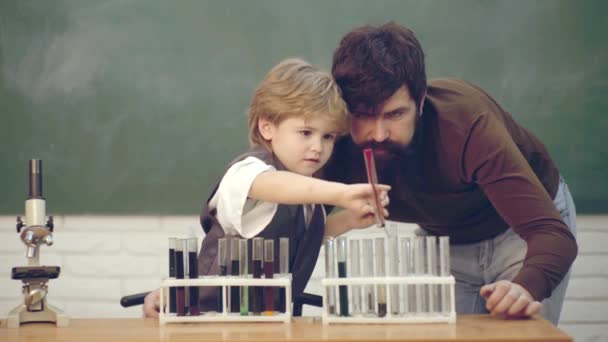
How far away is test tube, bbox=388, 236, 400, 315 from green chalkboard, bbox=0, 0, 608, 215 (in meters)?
1.24

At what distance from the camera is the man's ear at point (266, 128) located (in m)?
1.91

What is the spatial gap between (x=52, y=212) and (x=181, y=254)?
4.15 feet

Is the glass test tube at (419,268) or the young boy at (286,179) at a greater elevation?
the young boy at (286,179)

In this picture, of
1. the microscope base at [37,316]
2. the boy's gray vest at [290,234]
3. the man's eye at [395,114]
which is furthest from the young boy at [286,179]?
the microscope base at [37,316]

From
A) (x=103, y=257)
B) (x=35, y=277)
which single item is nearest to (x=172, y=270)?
(x=35, y=277)

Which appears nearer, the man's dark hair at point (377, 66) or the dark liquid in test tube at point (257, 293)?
Result: the dark liquid in test tube at point (257, 293)

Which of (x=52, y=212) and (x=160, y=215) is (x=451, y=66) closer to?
(x=160, y=215)

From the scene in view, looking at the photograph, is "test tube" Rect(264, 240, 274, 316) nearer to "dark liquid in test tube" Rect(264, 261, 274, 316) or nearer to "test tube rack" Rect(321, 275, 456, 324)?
"dark liquid in test tube" Rect(264, 261, 274, 316)

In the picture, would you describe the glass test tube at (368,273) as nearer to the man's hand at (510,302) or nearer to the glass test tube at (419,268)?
the glass test tube at (419,268)

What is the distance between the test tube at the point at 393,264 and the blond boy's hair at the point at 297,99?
1.35 feet

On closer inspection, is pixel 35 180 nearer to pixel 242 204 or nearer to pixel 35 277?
pixel 35 277

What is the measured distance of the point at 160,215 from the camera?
268cm

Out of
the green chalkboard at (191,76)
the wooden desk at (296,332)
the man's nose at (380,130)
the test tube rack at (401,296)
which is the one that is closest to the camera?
the wooden desk at (296,332)

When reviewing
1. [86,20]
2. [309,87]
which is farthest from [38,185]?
[86,20]
